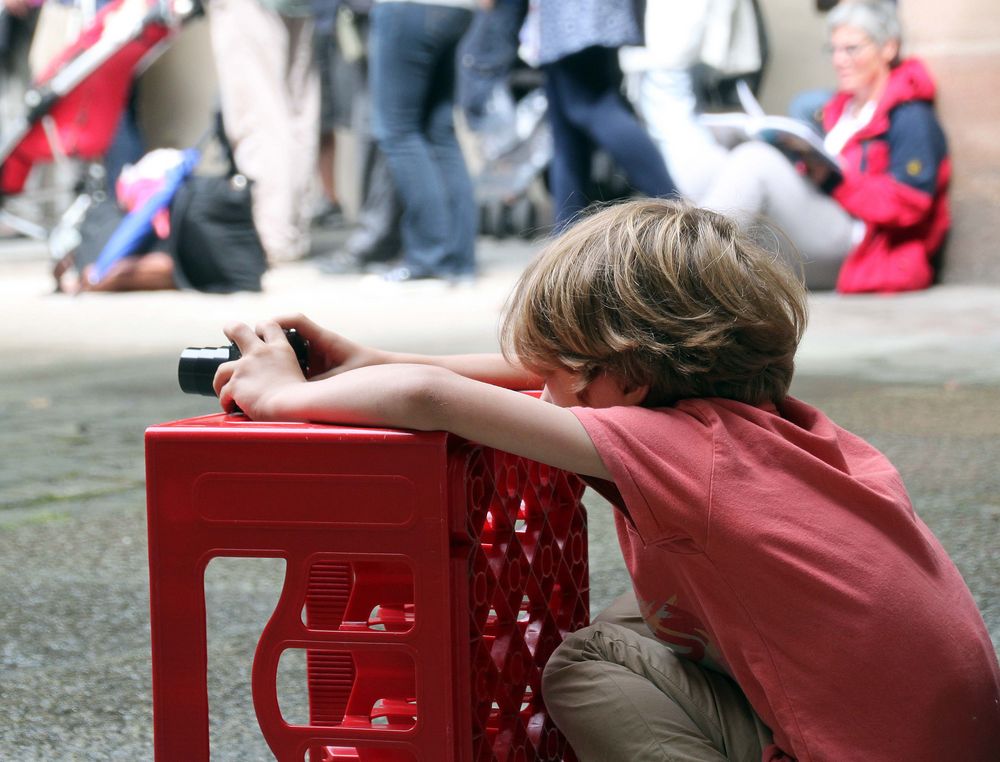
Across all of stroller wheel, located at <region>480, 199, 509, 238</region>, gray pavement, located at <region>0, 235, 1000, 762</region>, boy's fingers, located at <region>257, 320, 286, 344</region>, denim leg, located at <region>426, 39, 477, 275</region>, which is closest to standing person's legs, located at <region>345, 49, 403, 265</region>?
gray pavement, located at <region>0, 235, 1000, 762</region>

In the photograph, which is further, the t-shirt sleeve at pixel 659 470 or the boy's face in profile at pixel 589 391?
the boy's face in profile at pixel 589 391

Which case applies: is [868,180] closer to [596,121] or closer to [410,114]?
[596,121]

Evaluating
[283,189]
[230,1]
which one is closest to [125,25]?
[230,1]

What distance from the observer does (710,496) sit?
5.00ft

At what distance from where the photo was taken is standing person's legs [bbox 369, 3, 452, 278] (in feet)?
22.3

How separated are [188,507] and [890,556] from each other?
0.72m

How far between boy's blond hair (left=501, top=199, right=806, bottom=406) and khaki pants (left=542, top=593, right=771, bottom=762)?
32cm

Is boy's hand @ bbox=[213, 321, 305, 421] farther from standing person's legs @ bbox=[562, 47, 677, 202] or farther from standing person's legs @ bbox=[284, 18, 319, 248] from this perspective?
standing person's legs @ bbox=[284, 18, 319, 248]

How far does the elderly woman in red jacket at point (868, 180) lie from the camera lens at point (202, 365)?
509 centimetres

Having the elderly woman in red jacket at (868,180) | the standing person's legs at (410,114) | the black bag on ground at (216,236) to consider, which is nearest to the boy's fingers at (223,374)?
the elderly woman in red jacket at (868,180)

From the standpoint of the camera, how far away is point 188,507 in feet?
5.15

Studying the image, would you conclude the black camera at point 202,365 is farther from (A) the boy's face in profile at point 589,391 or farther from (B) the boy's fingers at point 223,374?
(A) the boy's face in profile at point 589,391


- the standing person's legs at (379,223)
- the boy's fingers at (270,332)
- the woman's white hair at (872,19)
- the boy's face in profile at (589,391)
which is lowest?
the standing person's legs at (379,223)

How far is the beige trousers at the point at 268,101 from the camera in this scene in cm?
885
